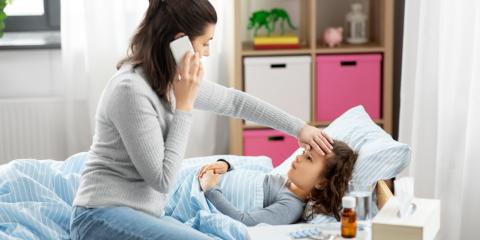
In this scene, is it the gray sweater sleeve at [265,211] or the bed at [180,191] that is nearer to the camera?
the bed at [180,191]

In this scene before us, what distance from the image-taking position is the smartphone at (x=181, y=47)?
2.13 m

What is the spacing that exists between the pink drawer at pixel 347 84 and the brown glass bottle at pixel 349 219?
1786mm

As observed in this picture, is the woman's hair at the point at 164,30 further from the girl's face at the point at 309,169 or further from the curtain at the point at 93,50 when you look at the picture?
the curtain at the point at 93,50

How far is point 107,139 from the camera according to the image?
7.07 ft

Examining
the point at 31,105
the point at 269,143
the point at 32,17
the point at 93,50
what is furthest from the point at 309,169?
the point at 32,17

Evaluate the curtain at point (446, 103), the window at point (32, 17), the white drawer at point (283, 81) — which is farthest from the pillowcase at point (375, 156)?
the window at point (32, 17)

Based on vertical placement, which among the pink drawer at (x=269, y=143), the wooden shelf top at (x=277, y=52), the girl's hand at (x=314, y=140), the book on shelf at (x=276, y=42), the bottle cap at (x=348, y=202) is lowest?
the pink drawer at (x=269, y=143)

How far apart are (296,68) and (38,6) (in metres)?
1.33

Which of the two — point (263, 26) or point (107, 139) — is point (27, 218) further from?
point (263, 26)

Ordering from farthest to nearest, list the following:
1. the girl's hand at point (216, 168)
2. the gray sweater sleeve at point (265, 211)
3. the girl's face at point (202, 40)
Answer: the girl's hand at point (216, 168) < the gray sweater sleeve at point (265, 211) < the girl's face at point (202, 40)

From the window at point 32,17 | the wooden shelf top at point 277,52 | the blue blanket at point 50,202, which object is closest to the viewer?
the blue blanket at point 50,202

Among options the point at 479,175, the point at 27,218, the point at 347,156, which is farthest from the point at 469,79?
the point at 27,218

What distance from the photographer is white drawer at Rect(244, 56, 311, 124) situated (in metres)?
3.67

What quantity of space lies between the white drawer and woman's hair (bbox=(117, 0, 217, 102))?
1493 millimetres
